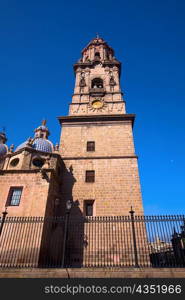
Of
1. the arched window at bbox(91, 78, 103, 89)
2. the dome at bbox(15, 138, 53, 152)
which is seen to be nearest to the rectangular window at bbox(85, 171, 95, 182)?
the dome at bbox(15, 138, 53, 152)

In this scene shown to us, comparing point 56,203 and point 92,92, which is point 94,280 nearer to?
point 56,203

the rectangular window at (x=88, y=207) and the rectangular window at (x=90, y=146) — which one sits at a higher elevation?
the rectangular window at (x=90, y=146)

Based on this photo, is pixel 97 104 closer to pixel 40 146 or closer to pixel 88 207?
pixel 40 146

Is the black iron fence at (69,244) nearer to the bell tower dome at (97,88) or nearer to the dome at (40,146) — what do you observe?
the dome at (40,146)

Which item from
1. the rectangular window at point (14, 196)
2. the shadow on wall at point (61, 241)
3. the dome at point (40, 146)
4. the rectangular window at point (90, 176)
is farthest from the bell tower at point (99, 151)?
the rectangular window at point (14, 196)

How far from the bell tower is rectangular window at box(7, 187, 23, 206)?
3928 millimetres

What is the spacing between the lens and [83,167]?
17547 millimetres


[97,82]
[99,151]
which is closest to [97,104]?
[97,82]

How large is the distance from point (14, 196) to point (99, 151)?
9.07m

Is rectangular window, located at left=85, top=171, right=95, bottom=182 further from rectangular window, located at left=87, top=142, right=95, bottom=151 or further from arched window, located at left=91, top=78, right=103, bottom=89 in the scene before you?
arched window, located at left=91, top=78, right=103, bottom=89

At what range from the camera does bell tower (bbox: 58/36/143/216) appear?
Result: 1568 centimetres

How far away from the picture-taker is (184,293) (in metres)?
5.84

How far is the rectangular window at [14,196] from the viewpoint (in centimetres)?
1329

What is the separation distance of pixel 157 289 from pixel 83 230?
28.0ft
